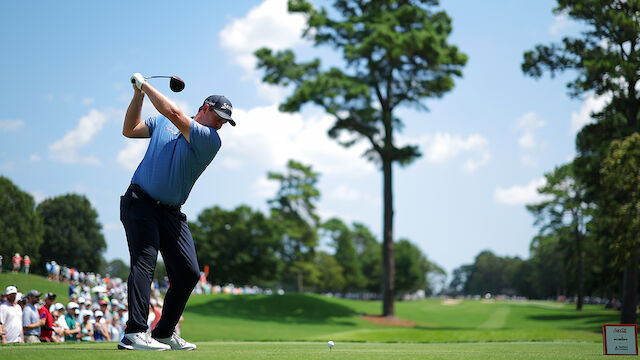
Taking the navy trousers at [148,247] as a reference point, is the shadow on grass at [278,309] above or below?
below

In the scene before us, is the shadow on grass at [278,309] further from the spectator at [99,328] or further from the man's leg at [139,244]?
the man's leg at [139,244]

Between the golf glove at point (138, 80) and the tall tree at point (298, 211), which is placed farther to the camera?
the tall tree at point (298, 211)

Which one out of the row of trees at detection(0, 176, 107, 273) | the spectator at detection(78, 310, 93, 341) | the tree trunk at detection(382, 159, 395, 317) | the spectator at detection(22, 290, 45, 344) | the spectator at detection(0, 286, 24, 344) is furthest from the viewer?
the row of trees at detection(0, 176, 107, 273)

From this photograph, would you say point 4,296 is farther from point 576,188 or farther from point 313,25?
point 576,188

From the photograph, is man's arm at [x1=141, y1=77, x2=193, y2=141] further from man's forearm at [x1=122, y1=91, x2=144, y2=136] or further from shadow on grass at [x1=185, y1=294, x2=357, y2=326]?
shadow on grass at [x1=185, y1=294, x2=357, y2=326]

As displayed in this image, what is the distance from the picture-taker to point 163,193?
18.9ft

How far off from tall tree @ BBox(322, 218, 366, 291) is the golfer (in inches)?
4313

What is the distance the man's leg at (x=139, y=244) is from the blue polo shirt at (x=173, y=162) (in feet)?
0.58

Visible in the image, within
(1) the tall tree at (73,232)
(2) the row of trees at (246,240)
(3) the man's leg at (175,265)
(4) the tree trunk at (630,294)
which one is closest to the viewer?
(3) the man's leg at (175,265)

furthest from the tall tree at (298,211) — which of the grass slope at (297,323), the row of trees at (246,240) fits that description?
the grass slope at (297,323)

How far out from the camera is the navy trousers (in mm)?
5750

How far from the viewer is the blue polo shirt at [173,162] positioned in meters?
5.70

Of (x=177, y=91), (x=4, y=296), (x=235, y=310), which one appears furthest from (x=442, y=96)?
(x=177, y=91)

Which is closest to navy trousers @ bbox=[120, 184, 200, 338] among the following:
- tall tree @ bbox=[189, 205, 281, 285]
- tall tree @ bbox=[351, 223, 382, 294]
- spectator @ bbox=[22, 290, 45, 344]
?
spectator @ bbox=[22, 290, 45, 344]
